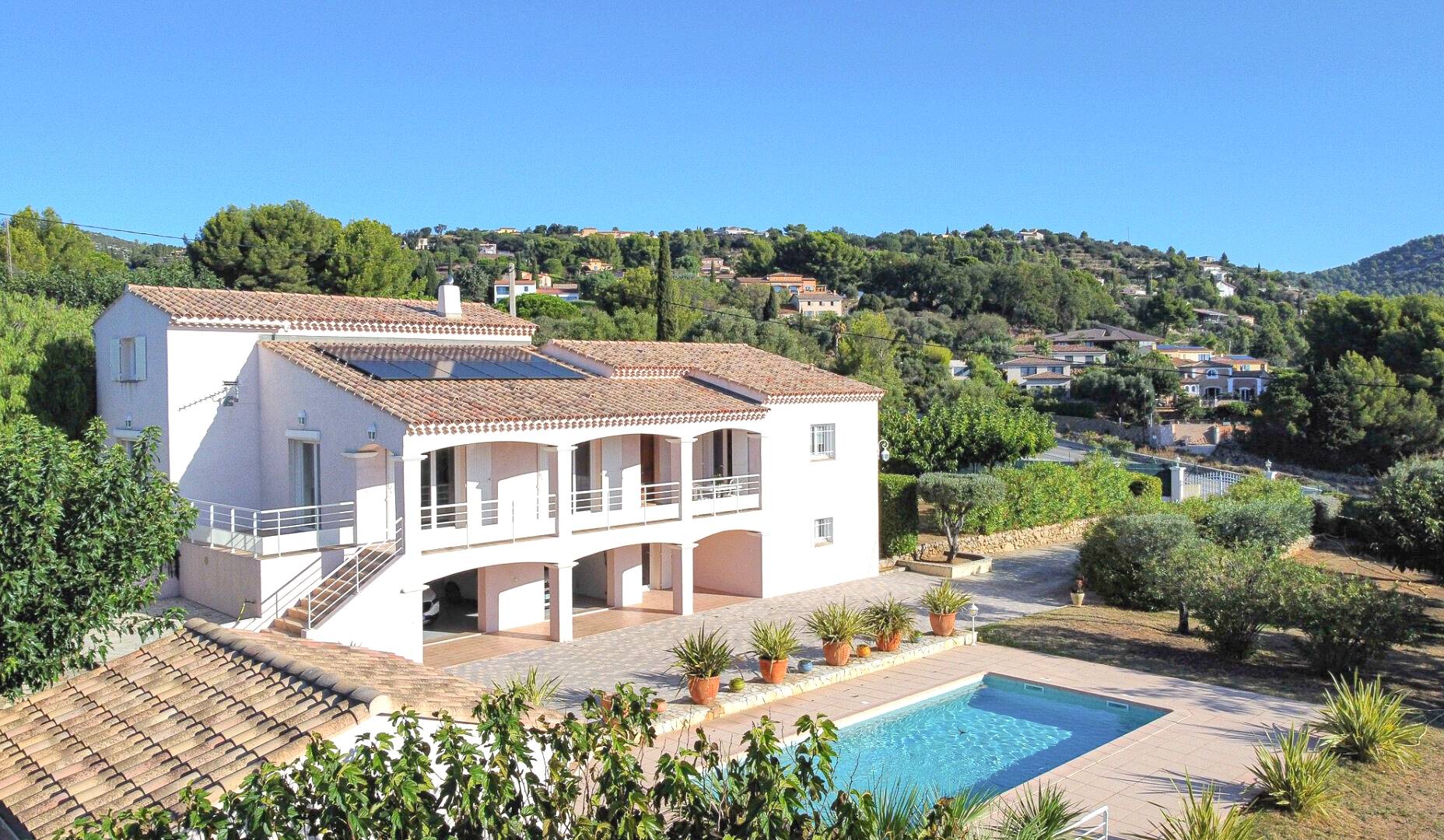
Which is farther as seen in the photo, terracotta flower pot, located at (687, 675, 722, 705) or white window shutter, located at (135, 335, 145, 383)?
white window shutter, located at (135, 335, 145, 383)

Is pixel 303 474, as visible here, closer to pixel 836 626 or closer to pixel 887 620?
pixel 836 626

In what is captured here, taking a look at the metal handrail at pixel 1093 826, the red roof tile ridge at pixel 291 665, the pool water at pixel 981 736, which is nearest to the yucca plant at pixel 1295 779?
the metal handrail at pixel 1093 826

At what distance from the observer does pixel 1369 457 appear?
62906mm

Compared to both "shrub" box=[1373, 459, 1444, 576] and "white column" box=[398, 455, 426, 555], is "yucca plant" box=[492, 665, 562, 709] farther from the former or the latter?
"shrub" box=[1373, 459, 1444, 576]

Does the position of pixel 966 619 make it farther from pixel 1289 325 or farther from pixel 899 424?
pixel 1289 325

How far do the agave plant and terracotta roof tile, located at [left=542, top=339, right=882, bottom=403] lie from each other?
21.6ft

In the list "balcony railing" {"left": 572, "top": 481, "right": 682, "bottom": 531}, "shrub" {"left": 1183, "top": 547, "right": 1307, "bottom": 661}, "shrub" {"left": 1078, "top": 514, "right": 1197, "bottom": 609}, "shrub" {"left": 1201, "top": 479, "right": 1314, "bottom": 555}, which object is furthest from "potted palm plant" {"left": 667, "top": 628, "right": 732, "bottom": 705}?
"shrub" {"left": 1201, "top": 479, "right": 1314, "bottom": 555}

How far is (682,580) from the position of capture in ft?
78.0

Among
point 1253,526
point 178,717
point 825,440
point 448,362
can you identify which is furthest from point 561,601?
point 1253,526

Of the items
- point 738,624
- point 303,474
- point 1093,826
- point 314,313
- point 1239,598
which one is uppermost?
point 314,313

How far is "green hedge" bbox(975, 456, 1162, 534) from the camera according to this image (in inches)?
1292

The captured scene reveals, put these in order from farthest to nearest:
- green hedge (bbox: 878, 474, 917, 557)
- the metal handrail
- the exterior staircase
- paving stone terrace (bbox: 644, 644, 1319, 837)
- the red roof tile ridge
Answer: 1. green hedge (bbox: 878, 474, 917, 557)
2. the exterior staircase
3. paving stone terrace (bbox: 644, 644, 1319, 837)
4. the metal handrail
5. the red roof tile ridge

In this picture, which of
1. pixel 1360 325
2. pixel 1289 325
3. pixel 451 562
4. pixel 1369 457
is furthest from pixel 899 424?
pixel 1289 325

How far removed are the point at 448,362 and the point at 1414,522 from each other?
22.0 metres
